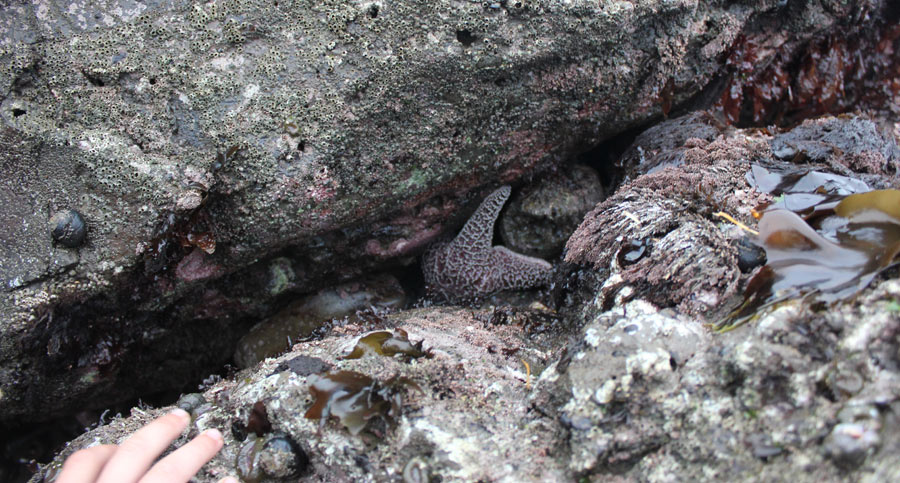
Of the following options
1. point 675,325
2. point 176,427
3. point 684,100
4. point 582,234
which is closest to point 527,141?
point 582,234

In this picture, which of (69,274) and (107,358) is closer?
(69,274)

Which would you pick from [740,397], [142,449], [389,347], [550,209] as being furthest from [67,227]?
[740,397]

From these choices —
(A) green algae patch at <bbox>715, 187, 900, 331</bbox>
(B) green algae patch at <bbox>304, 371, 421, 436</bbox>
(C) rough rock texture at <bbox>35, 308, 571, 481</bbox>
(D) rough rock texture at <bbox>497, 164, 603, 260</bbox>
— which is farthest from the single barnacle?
(A) green algae patch at <bbox>715, 187, 900, 331</bbox>

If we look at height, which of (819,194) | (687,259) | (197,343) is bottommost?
(197,343)

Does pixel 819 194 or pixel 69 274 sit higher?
pixel 819 194

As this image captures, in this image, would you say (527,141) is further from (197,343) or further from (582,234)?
(197,343)

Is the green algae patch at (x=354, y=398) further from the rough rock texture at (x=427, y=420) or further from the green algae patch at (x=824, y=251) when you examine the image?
the green algae patch at (x=824, y=251)
